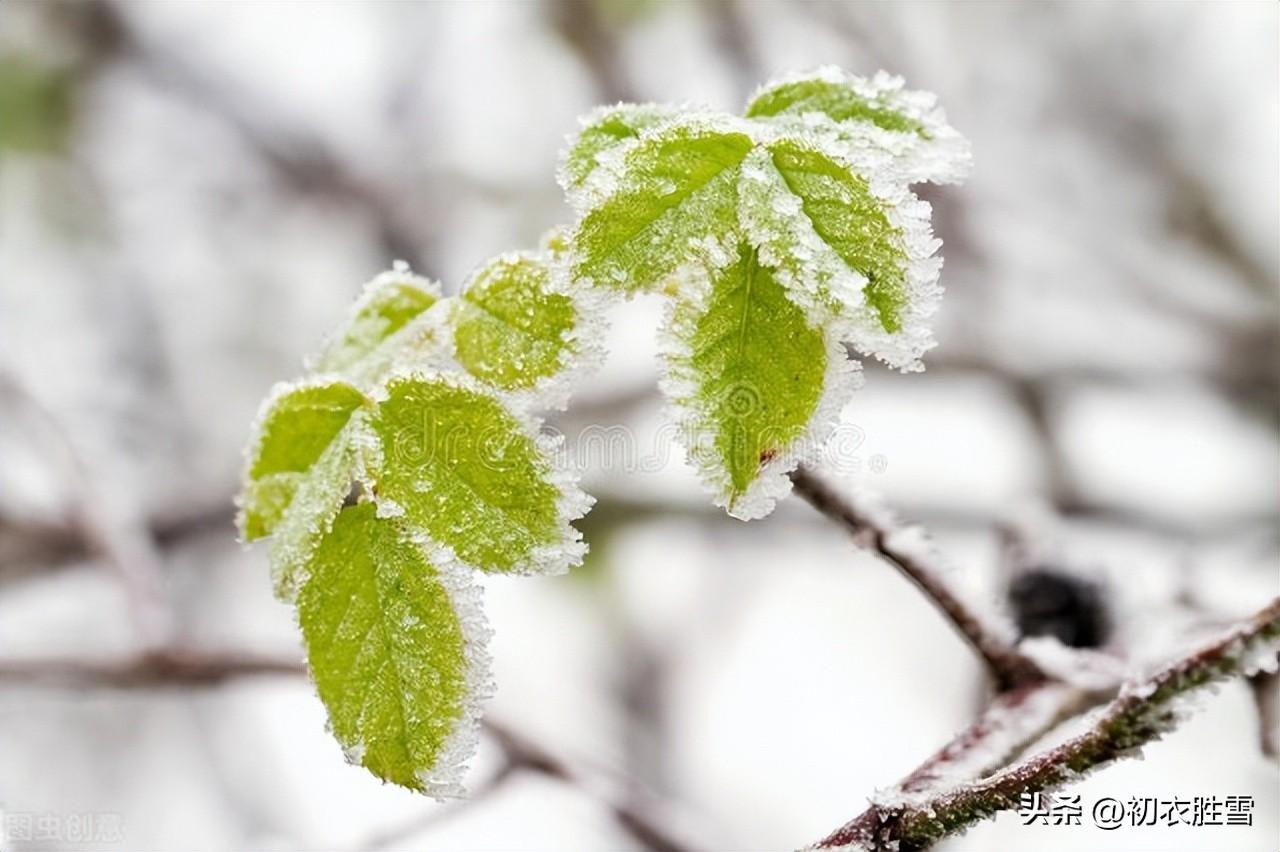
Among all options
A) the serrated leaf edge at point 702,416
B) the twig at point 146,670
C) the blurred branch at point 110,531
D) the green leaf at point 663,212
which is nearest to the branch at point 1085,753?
the serrated leaf edge at point 702,416

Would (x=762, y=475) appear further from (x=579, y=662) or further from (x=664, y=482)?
(x=579, y=662)

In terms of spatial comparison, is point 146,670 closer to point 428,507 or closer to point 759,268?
point 428,507

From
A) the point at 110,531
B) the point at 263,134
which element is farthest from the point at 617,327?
the point at 263,134

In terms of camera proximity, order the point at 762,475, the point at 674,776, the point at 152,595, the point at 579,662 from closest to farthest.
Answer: the point at 762,475
the point at 152,595
the point at 674,776
the point at 579,662

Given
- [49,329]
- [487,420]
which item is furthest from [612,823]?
[49,329]

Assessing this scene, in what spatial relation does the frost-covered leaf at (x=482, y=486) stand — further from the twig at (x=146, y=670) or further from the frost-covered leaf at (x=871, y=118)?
the twig at (x=146, y=670)

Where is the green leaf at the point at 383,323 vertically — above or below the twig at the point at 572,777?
above
